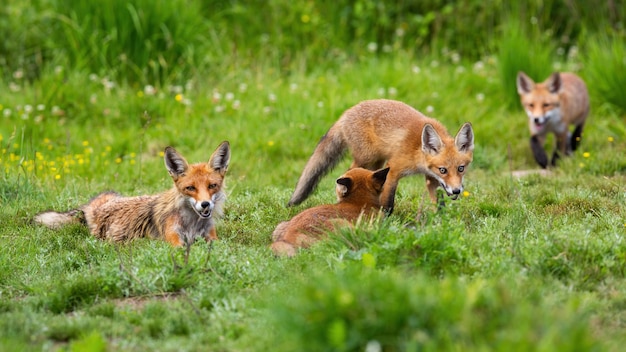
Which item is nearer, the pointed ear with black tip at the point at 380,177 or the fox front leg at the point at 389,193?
the pointed ear with black tip at the point at 380,177

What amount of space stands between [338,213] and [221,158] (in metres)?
1.16

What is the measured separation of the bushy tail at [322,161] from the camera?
7.81 meters

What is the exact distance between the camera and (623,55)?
11.3 meters

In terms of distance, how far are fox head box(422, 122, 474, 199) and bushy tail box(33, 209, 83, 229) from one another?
3.14 metres

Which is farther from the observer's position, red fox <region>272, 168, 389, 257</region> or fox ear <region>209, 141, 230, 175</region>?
fox ear <region>209, 141, 230, 175</region>

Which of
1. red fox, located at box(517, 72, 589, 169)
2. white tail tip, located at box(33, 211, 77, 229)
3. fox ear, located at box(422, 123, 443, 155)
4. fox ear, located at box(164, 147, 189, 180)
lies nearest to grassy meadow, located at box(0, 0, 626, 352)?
white tail tip, located at box(33, 211, 77, 229)

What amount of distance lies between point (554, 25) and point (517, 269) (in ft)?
30.9

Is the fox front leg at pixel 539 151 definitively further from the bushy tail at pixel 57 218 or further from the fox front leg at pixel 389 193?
the bushy tail at pixel 57 218

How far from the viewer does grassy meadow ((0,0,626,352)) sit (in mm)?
3967

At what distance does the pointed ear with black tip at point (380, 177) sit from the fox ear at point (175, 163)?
5.05ft

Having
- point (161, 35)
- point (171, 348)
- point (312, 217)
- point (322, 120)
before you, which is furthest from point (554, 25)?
point (171, 348)

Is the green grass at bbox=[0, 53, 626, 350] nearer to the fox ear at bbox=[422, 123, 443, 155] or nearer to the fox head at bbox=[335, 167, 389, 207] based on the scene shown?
the fox head at bbox=[335, 167, 389, 207]

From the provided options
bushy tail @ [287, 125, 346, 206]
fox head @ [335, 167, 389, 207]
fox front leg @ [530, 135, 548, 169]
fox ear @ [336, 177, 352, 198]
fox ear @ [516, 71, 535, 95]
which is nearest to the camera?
fox ear @ [336, 177, 352, 198]

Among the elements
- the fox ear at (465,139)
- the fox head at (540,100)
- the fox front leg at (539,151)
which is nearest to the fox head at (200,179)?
the fox ear at (465,139)
